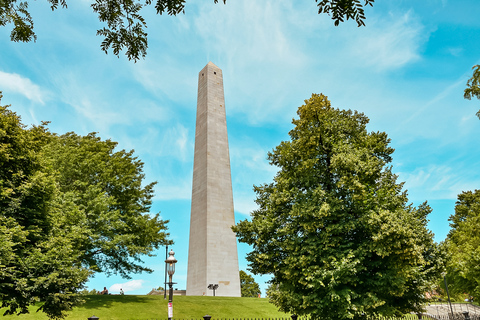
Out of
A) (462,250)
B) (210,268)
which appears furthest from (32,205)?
(462,250)

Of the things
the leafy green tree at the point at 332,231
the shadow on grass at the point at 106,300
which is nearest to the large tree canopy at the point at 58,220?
the shadow on grass at the point at 106,300

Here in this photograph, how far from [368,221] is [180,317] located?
1431 centimetres

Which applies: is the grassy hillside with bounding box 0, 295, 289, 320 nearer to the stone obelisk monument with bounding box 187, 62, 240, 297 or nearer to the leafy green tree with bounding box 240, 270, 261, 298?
the stone obelisk monument with bounding box 187, 62, 240, 297

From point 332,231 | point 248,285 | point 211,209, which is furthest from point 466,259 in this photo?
point 248,285

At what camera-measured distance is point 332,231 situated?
15406 mm

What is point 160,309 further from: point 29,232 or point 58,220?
point 29,232

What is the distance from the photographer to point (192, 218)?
3525 cm

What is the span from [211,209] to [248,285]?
4033cm

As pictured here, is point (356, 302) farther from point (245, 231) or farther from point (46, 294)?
point (46, 294)

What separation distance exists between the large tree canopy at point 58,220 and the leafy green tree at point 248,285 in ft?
137

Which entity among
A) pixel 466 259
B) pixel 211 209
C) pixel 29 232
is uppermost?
pixel 211 209

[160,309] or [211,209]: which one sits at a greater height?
[211,209]

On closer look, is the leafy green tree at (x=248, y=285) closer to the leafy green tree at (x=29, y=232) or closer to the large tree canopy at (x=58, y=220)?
the large tree canopy at (x=58, y=220)

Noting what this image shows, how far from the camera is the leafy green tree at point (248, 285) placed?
217 feet
